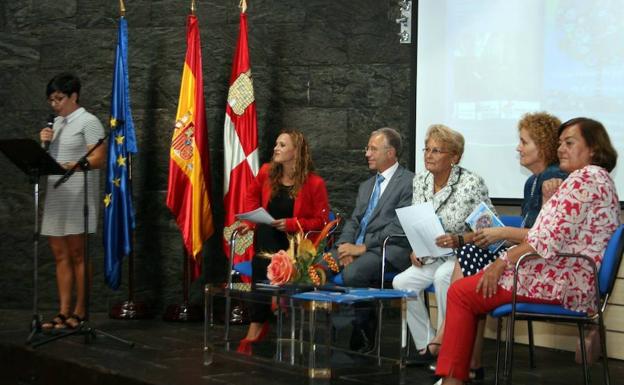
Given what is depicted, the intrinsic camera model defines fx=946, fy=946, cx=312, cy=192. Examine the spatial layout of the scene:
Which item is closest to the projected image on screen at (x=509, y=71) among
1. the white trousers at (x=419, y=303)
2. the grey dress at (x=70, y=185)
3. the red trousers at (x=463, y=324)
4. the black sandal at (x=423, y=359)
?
the white trousers at (x=419, y=303)

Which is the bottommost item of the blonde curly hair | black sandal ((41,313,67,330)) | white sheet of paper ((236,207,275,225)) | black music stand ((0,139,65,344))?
black sandal ((41,313,67,330))

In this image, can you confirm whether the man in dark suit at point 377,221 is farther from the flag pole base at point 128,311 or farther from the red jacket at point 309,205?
the flag pole base at point 128,311

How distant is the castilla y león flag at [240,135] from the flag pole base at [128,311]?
30.3 inches

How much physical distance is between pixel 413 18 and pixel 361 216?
1425 mm

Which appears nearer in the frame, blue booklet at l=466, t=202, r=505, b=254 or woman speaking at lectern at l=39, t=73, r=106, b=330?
blue booklet at l=466, t=202, r=505, b=254

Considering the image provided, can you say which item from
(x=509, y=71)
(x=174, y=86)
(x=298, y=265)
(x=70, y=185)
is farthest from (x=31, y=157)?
(x=509, y=71)

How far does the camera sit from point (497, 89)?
17.7 ft

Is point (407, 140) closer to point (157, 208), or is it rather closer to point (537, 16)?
point (537, 16)

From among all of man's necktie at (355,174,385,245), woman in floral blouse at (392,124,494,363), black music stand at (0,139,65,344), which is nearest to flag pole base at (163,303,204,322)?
black music stand at (0,139,65,344)

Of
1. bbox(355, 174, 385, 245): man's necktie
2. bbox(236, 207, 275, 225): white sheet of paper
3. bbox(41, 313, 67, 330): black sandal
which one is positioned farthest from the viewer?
bbox(41, 313, 67, 330): black sandal

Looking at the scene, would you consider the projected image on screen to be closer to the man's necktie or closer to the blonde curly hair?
the man's necktie

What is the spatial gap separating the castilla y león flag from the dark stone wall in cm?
34

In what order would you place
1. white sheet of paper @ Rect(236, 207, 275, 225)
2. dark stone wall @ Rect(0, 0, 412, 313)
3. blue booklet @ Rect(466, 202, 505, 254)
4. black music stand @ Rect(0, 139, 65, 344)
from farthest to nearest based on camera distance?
dark stone wall @ Rect(0, 0, 412, 313), white sheet of paper @ Rect(236, 207, 275, 225), black music stand @ Rect(0, 139, 65, 344), blue booklet @ Rect(466, 202, 505, 254)

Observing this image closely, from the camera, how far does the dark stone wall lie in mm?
6098
